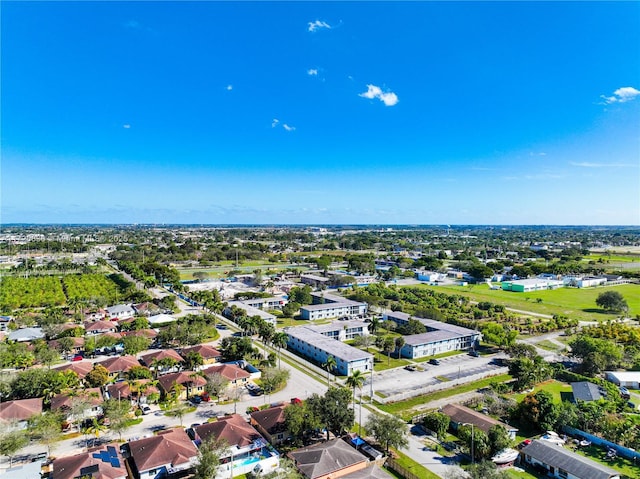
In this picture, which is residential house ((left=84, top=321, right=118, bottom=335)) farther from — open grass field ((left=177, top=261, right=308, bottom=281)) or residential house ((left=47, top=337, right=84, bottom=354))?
open grass field ((left=177, top=261, right=308, bottom=281))

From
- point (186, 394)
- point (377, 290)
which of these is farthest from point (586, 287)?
point (186, 394)

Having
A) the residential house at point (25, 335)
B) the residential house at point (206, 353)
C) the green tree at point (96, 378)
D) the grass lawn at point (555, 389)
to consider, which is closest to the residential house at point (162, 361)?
the residential house at point (206, 353)

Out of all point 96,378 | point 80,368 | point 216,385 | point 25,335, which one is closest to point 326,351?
point 216,385

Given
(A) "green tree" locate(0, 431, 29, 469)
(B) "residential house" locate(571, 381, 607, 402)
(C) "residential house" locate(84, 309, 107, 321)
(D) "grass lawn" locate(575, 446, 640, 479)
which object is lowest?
(C) "residential house" locate(84, 309, 107, 321)

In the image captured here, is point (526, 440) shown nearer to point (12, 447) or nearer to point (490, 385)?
point (490, 385)

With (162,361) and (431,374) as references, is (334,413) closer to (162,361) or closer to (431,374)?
(431,374)

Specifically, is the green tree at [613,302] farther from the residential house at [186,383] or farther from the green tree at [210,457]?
the green tree at [210,457]

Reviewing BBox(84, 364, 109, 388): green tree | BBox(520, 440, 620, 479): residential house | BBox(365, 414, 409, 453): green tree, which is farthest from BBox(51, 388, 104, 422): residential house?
BBox(520, 440, 620, 479): residential house
